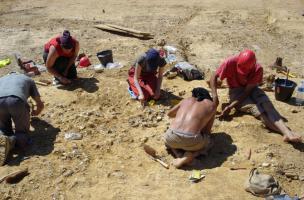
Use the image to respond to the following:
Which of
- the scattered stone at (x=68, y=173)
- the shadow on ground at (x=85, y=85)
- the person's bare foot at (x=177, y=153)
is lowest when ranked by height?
the scattered stone at (x=68, y=173)

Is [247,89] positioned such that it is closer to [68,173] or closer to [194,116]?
[194,116]

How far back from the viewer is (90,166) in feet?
18.2

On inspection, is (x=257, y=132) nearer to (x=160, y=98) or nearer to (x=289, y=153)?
(x=289, y=153)

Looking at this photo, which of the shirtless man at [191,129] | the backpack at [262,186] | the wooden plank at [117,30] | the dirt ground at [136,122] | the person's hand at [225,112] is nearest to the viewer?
the backpack at [262,186]

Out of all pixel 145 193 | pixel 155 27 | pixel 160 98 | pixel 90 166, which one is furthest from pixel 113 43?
pixel 145 193

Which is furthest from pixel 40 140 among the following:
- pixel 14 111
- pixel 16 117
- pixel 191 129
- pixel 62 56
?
pixel 191 129

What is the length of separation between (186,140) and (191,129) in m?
0.15

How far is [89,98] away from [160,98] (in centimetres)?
121

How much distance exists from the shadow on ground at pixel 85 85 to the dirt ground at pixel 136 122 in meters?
0.04

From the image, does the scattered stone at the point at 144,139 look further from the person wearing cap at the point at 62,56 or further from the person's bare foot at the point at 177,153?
the person wearing cap at the point at 62,56

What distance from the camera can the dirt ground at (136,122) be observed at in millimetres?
5176

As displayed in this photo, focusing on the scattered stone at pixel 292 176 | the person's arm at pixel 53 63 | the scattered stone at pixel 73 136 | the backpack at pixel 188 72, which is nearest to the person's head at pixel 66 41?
the person's arm at pixel 53 63

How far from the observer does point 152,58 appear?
674 cm

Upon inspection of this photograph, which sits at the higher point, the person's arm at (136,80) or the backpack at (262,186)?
the person's arm at (136,80)
